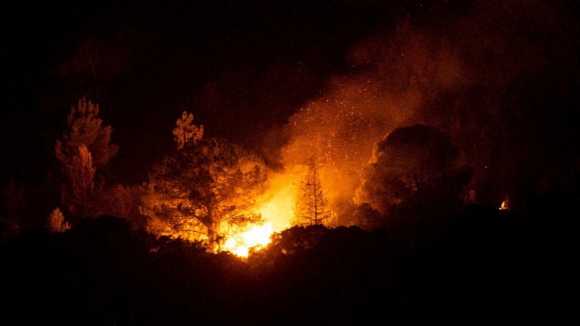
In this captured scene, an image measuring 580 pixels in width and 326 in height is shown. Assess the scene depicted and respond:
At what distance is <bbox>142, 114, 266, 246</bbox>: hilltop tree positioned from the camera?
552 inches

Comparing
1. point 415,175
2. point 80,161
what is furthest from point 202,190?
point 80,161

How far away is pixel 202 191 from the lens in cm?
1410

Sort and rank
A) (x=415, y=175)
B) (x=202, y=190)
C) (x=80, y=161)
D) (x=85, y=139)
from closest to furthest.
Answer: (x=202, y=190)
(x=415, y=175)
(x=80, y=161)
(x=85, y=139)

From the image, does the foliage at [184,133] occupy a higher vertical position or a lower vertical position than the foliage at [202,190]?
higher

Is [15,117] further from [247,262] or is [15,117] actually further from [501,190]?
[501,190]

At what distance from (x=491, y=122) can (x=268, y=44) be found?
41.9ft

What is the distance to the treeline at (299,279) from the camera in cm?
1034

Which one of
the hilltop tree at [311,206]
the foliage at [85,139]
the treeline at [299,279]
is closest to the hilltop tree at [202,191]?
the hilltop tree at [311,206]

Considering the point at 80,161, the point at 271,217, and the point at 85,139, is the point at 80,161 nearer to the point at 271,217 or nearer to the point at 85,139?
the point at 85,139

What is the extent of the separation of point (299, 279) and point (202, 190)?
14.7 ft

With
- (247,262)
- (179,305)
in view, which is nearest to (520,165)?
(247,262)

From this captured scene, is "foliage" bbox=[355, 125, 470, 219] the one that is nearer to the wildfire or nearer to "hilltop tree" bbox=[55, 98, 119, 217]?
the wildfire

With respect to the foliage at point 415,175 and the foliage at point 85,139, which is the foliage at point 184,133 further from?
the foliage at point 85,139

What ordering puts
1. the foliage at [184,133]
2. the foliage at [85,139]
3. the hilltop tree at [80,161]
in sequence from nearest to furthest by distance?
1. the foliage at [184,133]
2. the hilltop tree at [80,161]
3. the foliage at [85,139]
